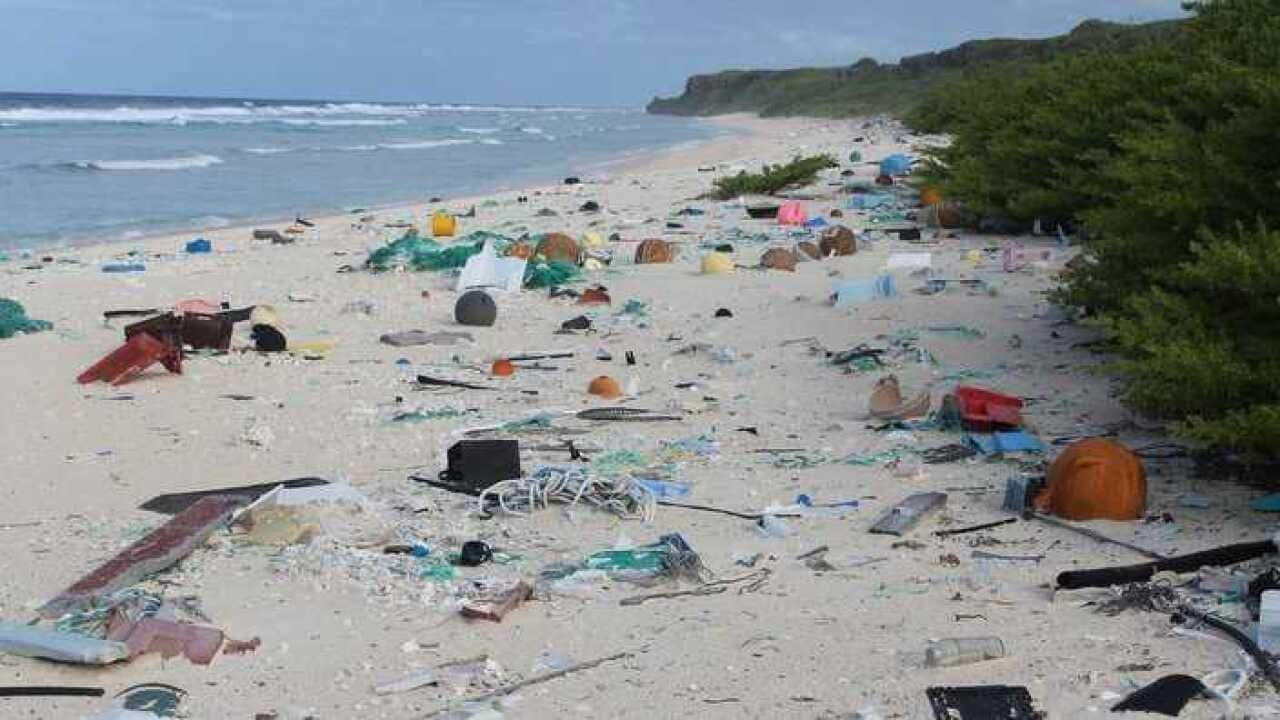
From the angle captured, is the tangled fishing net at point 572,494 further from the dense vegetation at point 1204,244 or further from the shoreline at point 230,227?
the shoreline at point 230,227

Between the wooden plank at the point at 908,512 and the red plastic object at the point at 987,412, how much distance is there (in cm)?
92

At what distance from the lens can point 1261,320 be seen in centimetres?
488

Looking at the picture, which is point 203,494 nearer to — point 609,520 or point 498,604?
point 609,520

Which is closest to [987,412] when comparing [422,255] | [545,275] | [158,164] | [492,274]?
[545,275]

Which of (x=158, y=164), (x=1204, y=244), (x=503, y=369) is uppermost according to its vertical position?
(x=1204, y=244)

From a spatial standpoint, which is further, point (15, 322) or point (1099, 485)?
point (15, 322)

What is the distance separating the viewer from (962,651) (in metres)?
3.50

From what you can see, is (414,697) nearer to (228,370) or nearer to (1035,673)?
(1035,673)

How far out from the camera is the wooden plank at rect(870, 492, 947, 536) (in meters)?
4.61

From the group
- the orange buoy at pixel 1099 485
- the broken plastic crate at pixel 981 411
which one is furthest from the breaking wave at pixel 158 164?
the orange buoy at pixel 1099 485

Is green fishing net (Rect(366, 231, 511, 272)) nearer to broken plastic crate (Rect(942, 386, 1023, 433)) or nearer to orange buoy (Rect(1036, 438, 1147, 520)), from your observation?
broken plastic crate (Rect(942, 386, 1023, 433))

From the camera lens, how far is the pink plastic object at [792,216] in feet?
46.1

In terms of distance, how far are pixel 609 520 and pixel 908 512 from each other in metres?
1.04

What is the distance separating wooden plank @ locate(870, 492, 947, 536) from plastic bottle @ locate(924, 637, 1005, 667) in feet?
3.40
